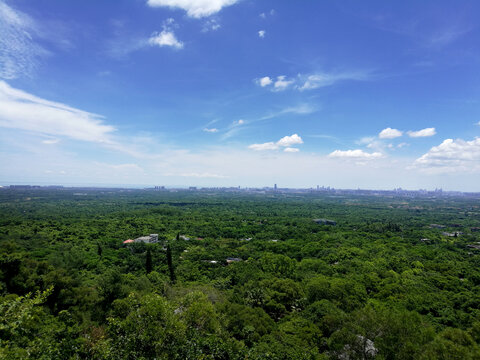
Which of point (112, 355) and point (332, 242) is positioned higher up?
point (112, 355)

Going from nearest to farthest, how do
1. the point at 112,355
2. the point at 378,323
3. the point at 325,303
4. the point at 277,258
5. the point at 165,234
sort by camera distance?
the point at 112,355 < the point at 378,323 < the point at 325,303 < the point at 277,258 < the point at 165,234

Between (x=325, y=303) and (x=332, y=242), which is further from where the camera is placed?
(x=332, y=242)

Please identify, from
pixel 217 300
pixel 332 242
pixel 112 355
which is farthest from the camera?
pixel 332 242

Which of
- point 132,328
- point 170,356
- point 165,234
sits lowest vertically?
point 165,234

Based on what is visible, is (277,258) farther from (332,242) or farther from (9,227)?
(9,227)

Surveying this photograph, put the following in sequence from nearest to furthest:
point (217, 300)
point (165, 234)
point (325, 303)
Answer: point (325, 303), point (217, 300), point (165, 234)

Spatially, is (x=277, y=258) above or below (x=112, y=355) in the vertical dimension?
below

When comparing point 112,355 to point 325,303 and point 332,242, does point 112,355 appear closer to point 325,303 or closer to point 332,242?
point 325,303

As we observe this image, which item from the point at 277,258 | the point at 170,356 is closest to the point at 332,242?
the point at 277,258

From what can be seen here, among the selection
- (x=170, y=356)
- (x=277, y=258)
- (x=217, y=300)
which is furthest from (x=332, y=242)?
(x=170, y=356)
